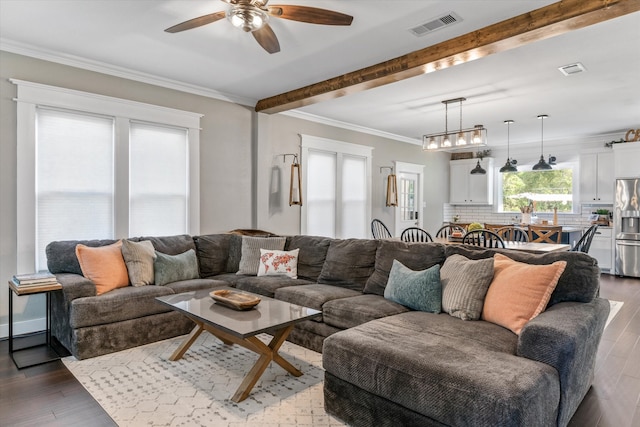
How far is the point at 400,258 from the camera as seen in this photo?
3.36 m

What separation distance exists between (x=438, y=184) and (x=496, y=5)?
656cm

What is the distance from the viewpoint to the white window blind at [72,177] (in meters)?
3.77

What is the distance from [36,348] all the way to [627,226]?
8.60 metres

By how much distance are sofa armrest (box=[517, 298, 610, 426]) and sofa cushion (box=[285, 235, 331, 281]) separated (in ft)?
7.56

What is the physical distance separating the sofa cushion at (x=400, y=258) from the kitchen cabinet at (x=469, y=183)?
609 cm

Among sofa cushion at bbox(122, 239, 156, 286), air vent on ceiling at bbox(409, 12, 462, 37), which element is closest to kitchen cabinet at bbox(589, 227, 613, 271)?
air vent on ceiling at bbox(409, 12, 462, 37)

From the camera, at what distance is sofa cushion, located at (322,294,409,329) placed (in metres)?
2.89

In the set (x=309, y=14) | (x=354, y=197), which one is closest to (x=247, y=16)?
(x=309, y=14)

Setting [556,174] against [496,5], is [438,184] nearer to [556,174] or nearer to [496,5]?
[556,174]

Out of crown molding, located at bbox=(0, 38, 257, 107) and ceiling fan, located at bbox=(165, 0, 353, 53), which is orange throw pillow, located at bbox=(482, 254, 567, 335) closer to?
ceiling fan, located at bbox=(165, 0, 353, 53)

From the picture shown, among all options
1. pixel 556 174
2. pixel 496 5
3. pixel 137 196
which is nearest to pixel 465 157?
pixel 556 174

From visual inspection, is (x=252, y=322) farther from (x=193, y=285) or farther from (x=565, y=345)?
(x=565, y=345)

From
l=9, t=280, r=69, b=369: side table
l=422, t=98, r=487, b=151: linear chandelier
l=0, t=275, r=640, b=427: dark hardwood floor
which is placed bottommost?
l=0, t=275, r=640, b=427: dark hardwood floor

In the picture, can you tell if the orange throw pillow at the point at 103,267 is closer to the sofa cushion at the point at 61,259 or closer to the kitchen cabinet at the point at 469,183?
the sofa cushion at the point at 61,259
